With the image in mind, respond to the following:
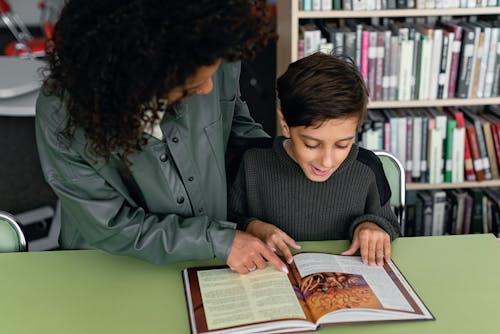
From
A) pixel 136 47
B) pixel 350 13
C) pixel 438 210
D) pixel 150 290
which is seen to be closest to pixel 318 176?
pixel 150 290

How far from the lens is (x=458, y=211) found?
2750 millimetres

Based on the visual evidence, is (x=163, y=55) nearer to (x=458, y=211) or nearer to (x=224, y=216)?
(x=224, y=216)

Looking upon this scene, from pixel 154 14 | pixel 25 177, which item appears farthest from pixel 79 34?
pixel 25 177

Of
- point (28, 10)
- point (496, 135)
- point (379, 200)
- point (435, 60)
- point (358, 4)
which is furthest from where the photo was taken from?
point (28, 10)

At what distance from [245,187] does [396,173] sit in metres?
0.47

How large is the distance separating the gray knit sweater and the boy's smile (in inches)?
5.2

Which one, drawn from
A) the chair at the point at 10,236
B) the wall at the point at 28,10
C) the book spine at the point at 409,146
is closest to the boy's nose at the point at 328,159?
the chair at the point at 10,236

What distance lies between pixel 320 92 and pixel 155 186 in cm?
42

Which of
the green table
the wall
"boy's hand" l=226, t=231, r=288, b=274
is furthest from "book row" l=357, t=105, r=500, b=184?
the wall

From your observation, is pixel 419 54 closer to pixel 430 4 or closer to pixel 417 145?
pixel 430 4

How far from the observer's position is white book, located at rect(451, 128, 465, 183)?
2.59 meters

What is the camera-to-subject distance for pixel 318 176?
1.41 metres

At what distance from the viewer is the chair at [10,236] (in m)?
1.44

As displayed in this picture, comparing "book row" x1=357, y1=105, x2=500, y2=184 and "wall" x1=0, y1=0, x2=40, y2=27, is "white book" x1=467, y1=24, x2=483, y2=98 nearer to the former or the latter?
"book row" x1=357, y1=105, x2=500, y2=184
